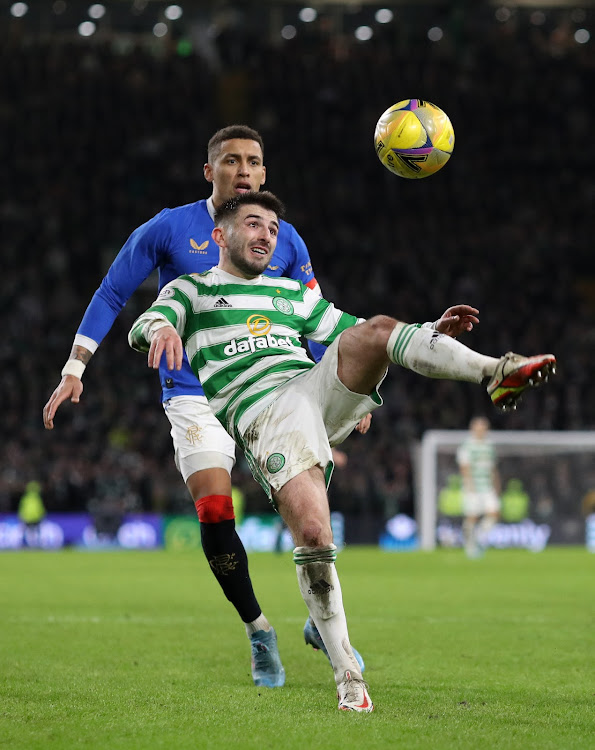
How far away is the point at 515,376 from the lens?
355 cm

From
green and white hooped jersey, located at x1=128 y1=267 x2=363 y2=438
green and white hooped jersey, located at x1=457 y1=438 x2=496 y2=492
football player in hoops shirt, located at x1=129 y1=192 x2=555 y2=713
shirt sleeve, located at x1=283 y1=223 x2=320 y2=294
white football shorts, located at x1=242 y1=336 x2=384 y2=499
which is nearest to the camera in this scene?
football player in hoops shirt, located at x1=129 y1=192 x2=555 y2=713

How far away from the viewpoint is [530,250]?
85.2 ft

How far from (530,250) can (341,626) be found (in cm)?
2282

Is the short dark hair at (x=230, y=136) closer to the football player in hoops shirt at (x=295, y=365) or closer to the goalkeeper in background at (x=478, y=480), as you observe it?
the football player in hoops shirt at (x=295, y=365)

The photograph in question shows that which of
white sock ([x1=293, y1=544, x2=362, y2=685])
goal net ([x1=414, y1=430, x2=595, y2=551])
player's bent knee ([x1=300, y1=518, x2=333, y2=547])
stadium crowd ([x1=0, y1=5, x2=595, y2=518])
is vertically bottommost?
goal net ([x1=414, y1=430, x2=595, y2=551])

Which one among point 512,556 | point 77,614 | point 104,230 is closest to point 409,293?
point 104,230

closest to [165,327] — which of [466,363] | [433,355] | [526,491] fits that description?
[433,355]

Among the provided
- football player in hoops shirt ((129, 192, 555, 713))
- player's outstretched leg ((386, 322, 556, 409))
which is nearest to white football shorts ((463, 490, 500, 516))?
football player in hoops shirt ((129, 192, 555, 713))

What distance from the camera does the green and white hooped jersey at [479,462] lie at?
17344 millimetres

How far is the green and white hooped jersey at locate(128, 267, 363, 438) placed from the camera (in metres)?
4.51

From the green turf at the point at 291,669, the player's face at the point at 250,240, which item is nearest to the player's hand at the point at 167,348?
the player's face at the point at 250,240

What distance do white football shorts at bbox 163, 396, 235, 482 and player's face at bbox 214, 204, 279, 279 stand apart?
0.94m

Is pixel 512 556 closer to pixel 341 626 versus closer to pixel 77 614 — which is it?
pixel 77 614

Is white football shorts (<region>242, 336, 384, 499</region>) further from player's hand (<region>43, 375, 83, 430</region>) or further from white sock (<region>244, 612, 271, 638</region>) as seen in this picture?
white sock (<region>244, 612, 271, 638</region>)
